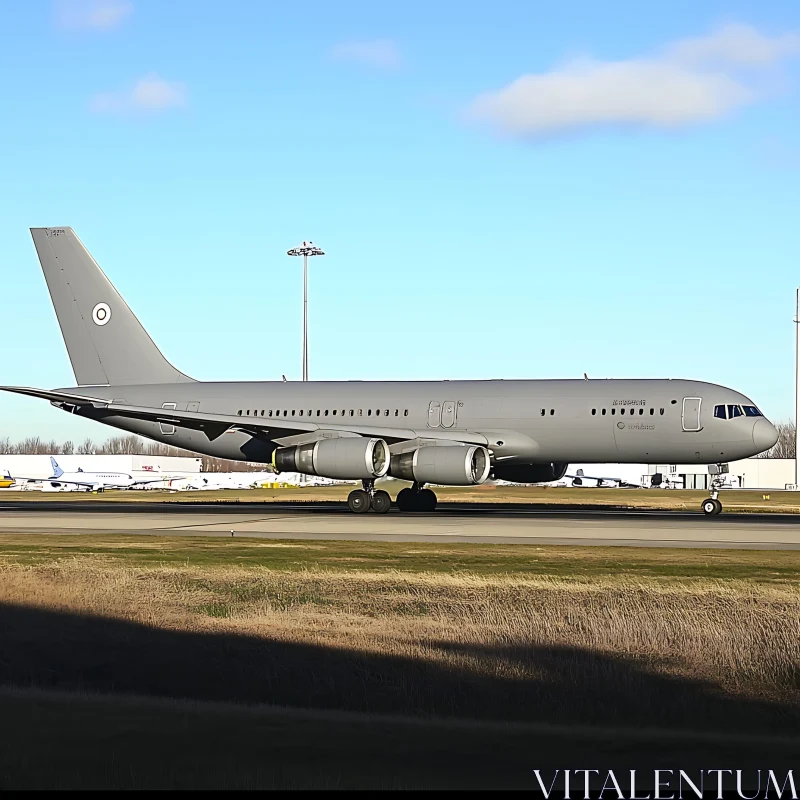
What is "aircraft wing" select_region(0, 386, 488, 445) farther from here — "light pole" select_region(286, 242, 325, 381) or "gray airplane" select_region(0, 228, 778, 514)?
"light pole" select_region(286, 242, 325, 381)

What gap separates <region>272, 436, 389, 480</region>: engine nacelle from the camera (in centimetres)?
4134

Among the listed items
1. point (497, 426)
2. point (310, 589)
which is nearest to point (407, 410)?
point (497, 426)

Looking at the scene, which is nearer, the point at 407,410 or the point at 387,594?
the point at 387,594

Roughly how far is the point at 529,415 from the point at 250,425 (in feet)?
37.0

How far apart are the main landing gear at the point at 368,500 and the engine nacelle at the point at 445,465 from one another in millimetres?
1966

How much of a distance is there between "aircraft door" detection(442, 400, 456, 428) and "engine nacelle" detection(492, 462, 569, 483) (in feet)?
9.03

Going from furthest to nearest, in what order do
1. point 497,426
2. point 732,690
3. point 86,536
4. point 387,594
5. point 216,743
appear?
point 497,426 < point 86,536 < point 387,594 < point 732,690 < point 216,743

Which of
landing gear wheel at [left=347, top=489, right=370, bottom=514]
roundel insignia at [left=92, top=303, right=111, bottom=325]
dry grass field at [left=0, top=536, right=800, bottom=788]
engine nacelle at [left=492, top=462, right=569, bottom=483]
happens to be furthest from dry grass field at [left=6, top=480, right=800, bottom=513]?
dry grass field at [left=0, top=536, right=800, bottom=788]

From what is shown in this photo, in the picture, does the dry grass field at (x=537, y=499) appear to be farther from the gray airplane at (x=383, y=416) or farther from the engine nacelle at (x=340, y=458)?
the engine nacelle at (x=340, y=458)

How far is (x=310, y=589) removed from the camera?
60.3 ft

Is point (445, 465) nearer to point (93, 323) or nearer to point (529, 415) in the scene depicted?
point (529, 415)

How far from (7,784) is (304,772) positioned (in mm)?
1946

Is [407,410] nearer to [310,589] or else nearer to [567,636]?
[310,589]
